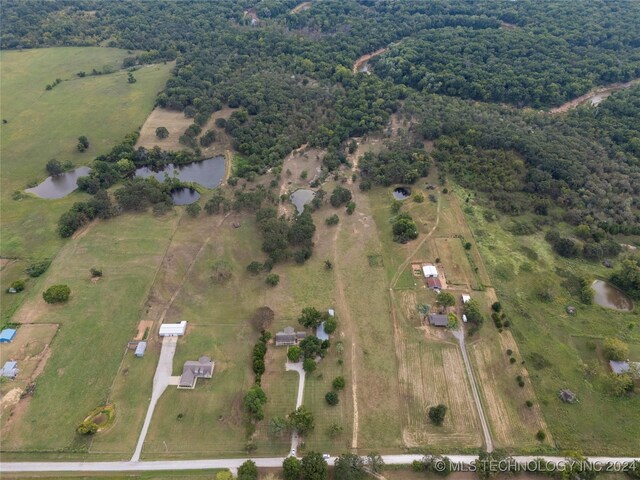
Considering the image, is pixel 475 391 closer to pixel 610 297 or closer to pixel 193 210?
pixel 610 297

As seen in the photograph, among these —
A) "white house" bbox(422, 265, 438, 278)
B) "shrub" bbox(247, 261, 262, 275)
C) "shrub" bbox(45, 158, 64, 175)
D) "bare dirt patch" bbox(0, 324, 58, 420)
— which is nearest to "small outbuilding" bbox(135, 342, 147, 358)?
"bare dirt patch" bbox(0, 324, 58, 420)

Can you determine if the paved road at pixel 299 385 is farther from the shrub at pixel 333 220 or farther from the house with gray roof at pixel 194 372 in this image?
the shrub at pixel 333 220

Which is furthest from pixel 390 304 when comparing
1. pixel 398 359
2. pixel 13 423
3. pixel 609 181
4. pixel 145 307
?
pixel 609 181

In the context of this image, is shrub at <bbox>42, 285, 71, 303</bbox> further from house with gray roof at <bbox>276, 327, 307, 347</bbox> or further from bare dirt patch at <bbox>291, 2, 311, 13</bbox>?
bare dirt patch at <bbox>291, 2, 311, 13</bbox>

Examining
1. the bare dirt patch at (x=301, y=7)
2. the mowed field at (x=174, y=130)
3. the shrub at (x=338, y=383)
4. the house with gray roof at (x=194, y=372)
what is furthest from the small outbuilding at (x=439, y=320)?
the bare dirt patch at (x=301, y=7)

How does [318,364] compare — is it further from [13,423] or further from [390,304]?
[13,423]

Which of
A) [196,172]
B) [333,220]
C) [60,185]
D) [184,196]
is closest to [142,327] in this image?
[184,196]

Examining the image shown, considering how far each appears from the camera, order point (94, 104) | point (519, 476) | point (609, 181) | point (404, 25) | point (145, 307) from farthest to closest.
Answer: point (404, 25) < point (94, 104) < point (609, 181) < point (145, 307) < point (519, 476)
